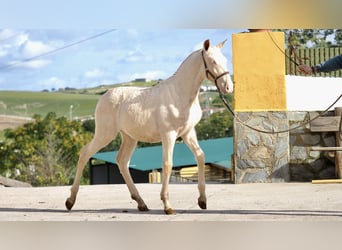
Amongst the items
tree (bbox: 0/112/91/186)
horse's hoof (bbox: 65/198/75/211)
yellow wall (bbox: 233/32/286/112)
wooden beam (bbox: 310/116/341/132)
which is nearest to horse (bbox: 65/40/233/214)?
A: horse's hoof (bbox: 65/198/75/211)

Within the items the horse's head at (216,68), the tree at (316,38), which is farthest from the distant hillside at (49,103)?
the horse's head at (216,68)

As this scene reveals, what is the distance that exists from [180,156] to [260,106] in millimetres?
3873

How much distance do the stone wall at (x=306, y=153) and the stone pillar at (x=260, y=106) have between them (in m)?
0.10

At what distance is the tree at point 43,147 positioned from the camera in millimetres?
14617

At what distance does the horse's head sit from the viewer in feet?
18.0

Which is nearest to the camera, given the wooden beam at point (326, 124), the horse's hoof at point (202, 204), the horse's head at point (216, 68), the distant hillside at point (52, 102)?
the horse's head at point (216, 68)

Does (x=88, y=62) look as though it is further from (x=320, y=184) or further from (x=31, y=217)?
(x=31, y=217)

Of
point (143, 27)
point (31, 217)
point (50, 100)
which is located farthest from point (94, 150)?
point (50, 100)

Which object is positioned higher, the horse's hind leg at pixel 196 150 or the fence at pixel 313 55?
the fence at pixel 313 55

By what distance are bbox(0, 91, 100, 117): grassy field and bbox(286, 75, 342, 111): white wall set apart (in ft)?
23.7

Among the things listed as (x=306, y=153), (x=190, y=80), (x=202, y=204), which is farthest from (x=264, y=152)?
(x=190, y=80)

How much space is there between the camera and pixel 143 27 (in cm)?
710

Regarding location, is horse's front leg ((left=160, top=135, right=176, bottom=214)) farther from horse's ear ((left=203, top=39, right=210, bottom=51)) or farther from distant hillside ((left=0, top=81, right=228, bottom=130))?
distant hillside ((left=0, top=81, right=228, bottom=130))

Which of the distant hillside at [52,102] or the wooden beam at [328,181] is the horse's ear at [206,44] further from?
the distant hillside at [52,102]
